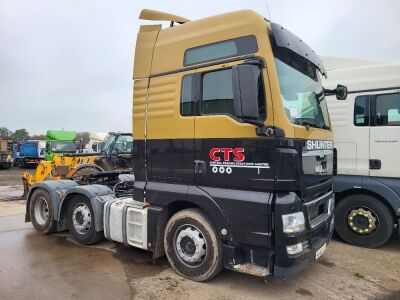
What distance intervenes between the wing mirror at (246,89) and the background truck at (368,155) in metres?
3.35

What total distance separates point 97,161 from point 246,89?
9.39 metres

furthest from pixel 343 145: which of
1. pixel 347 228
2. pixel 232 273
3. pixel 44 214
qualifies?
pixel 44 214

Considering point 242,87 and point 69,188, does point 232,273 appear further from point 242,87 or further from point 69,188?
point 69,188

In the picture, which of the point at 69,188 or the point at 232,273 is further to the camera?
the point at 69,188

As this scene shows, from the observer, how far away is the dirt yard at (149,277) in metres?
4.25

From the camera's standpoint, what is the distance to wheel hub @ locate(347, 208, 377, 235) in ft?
19.9

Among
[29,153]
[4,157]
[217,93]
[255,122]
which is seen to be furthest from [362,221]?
[29,153]

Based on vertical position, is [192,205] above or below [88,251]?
above

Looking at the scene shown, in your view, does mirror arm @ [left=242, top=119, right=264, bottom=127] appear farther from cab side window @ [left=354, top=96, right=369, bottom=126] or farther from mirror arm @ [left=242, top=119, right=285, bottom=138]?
cab side window @ [left=354, top=96, right=369, bottom=126]

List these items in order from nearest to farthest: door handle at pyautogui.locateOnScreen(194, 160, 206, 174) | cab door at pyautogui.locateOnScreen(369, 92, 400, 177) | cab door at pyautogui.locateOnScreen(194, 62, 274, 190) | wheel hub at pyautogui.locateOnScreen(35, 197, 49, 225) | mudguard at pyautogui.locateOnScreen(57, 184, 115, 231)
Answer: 1. cab door at pyautogui.locateOnScreen(194, 62, 274, 190)
2. door handle at pyautogui.locateOnScreen(194, 160, 206, 174)
3. mudguard at pyautogui.locateOnScreen(57, 184, 115, 231)
4. cab door at pyautogui.locateOnScreen(369, 92, 400, 177)
5. wheel hub at pyautogui.locateOnScreen(35, 197, 49, 225)

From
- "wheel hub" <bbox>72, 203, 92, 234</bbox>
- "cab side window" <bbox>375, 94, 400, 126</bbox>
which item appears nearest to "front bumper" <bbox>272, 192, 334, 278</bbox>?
"cab side window" <bbox>375, 94, 400, 126</bbox>

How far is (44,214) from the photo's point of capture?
23.3 ft

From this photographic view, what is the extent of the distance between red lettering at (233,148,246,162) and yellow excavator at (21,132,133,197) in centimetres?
730

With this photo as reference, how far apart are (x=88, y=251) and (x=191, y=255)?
2.16 metres
